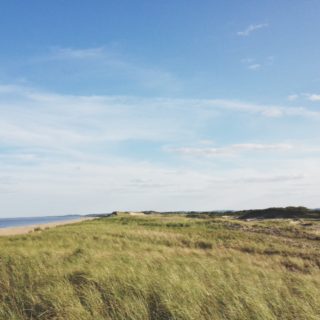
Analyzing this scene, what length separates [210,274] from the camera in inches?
390

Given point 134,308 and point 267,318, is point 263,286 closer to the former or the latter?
point 267,318

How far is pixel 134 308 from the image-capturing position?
724 cm

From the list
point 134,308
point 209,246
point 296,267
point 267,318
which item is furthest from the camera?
point 209,246

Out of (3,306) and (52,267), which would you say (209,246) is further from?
(3,306)

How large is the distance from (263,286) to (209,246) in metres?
13.8

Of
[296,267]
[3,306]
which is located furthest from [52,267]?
[296,267]

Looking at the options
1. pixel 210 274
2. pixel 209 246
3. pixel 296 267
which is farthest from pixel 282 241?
pixel 210 274

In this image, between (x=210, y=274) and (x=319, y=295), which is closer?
(x=319, y=295)

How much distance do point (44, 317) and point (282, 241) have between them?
1944 cm

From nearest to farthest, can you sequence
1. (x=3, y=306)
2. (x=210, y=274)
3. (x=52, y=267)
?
(x=3, y=306) → (x=210, y=274) → (x=52, y=267)

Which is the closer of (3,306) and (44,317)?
(44,317)

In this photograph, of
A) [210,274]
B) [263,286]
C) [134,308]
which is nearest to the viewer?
[134,308]

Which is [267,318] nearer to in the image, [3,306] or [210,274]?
[210,274]

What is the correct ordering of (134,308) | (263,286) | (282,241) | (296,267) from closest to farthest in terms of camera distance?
(134,308) < (263,286) < (296,267) < (282,241)
